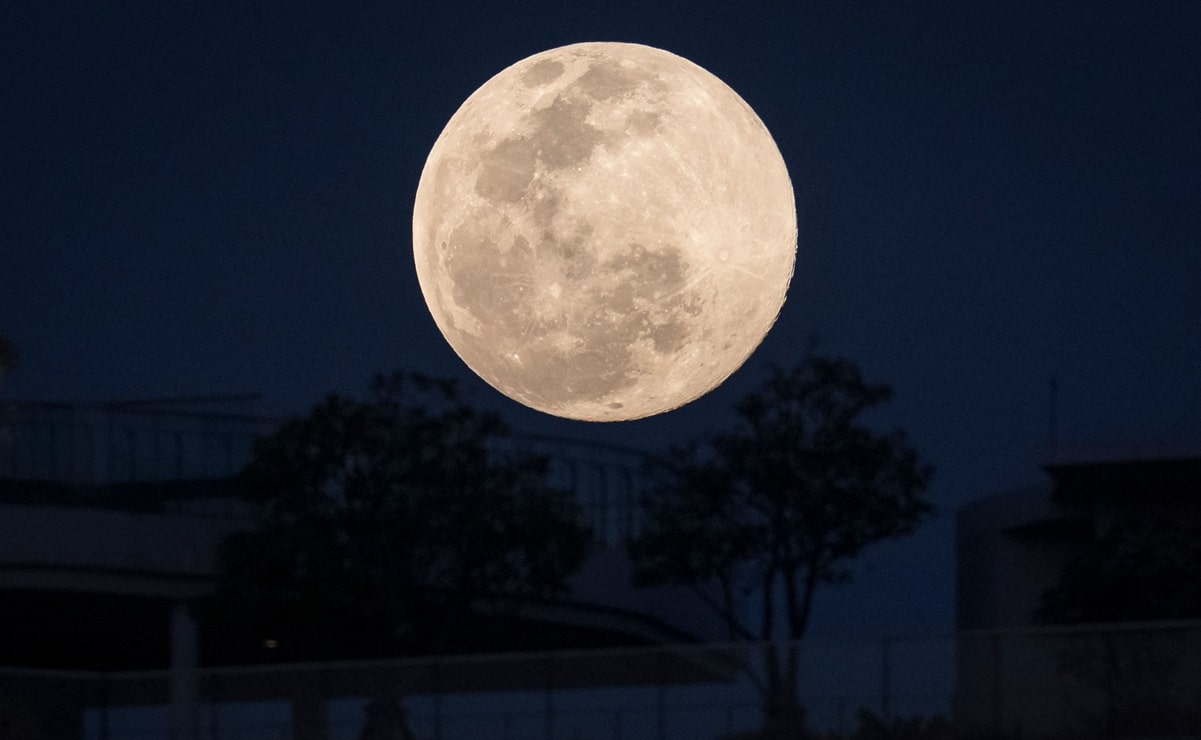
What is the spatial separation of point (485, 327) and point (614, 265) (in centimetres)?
102

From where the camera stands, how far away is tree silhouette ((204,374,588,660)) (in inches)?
1260

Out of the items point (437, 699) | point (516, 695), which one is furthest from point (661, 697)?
point (437, 699)

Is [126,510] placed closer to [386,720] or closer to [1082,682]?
[386,720]

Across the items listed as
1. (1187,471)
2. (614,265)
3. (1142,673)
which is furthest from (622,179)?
(1187,471)

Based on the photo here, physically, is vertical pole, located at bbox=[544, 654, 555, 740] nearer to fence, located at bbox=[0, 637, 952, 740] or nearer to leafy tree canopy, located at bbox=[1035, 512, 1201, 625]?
fence, located at bbox=[0, 637, 952, 740]

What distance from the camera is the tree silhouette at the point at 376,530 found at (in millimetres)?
32000

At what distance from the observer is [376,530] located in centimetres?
3231

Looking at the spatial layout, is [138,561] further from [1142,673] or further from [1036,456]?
[1142,673]

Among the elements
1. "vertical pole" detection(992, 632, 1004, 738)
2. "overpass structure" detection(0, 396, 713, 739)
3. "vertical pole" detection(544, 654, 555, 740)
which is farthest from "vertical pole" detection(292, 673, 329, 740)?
"overpass structure" detection(0, 396, 713, 739)

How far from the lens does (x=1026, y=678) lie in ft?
60.4

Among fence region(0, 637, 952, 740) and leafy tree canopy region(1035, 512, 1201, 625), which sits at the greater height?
leafy tree canopy region(1035, 512, 1201, 625)

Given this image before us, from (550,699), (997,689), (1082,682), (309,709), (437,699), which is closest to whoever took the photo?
(1082,682)

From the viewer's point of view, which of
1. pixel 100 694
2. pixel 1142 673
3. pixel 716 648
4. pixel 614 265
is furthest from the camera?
pixel 100 694

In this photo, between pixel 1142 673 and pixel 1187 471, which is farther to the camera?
pixel 1187 471
